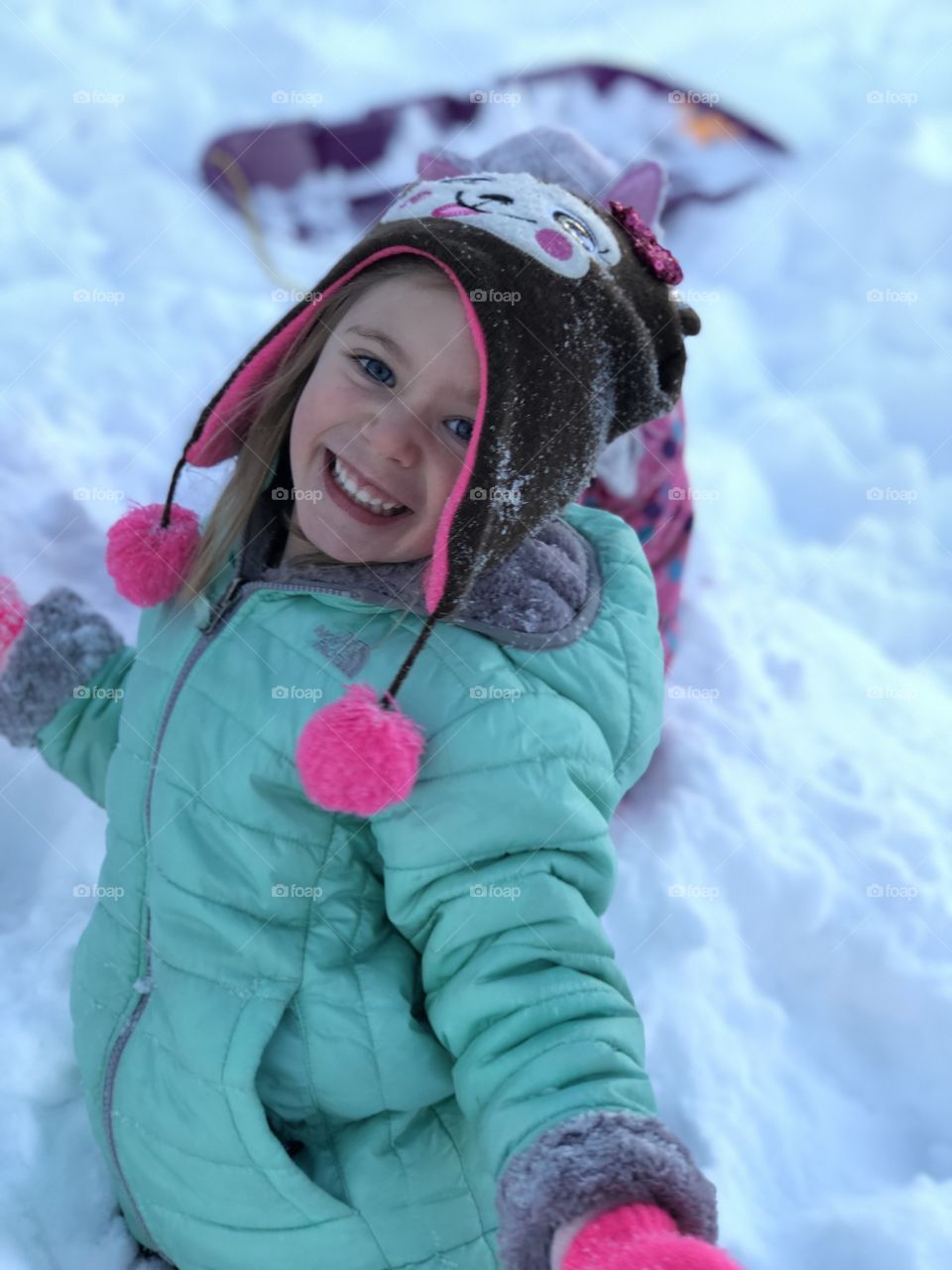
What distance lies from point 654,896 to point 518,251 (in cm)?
102

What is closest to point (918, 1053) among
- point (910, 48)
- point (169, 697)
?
point (169, 697)

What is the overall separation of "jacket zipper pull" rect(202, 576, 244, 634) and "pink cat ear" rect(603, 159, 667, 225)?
122cm

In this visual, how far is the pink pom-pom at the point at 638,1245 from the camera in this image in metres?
0.73

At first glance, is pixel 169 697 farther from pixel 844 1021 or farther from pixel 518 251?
pixel 844 1021

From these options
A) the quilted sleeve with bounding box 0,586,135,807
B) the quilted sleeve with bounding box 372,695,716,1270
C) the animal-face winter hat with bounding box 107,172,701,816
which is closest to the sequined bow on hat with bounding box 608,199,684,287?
the animal-face winter hat with bounding box 107,172,701,816

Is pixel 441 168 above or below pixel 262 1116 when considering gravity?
above

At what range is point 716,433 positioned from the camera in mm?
2510

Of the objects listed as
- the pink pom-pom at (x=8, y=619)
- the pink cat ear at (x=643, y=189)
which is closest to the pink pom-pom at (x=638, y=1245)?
the pink pom-pom at (x=8, y=619)

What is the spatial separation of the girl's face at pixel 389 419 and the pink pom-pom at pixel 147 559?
183 mm

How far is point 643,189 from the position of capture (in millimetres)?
1996

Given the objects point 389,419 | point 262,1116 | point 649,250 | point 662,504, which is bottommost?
point 262,1116

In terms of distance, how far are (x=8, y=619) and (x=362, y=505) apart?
1.57 ft

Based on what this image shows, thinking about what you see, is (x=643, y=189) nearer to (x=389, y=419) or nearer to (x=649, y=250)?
(x=649, y=250)

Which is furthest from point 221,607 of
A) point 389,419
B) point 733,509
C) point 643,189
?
point 733,509
